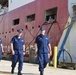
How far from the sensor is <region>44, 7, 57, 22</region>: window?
14.0m

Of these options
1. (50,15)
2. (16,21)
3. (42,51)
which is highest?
(16,21)

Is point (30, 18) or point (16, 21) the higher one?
point (16, 21)

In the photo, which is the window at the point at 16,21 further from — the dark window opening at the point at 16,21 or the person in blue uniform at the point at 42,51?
the person in blue uniform at the point at 42,51

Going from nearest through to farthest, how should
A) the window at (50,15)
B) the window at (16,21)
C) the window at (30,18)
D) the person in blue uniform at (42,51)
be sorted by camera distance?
the person in blue uniform at (42,51) → the window at (50,15) → the window at (30,18) → the window at (16,21)

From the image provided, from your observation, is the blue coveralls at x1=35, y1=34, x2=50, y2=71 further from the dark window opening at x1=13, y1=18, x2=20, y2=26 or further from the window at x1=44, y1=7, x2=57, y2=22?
the dark window opening at x1=13, y1=18, x2=20, y2=26

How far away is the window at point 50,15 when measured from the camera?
14.0m

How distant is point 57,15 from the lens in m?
13.5

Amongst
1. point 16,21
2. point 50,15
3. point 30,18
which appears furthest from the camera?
point 16,21

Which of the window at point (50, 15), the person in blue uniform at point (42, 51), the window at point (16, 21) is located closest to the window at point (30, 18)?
the window at point (16, 21)

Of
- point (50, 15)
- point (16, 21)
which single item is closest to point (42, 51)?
point (50, 15)

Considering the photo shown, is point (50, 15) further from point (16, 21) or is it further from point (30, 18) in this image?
point (16, 21)

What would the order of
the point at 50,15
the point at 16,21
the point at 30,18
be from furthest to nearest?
1. the point at 16,21
2. the point at 30,18
3. the point at 50,15

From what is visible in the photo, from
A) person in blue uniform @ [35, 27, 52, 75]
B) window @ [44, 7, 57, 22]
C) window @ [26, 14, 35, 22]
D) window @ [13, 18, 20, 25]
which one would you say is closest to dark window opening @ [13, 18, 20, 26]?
window @ [13, 18, 20, 25]

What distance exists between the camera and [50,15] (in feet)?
47.5
